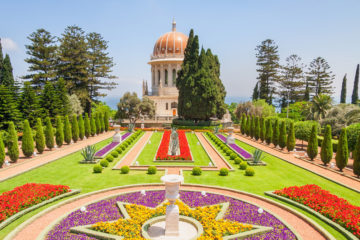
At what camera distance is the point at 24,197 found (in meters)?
10.0

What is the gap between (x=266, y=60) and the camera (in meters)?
63.1

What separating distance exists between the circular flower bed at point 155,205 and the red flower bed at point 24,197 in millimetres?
2069

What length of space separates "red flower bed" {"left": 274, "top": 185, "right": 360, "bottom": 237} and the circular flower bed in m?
2.06

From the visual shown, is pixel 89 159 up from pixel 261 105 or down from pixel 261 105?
down

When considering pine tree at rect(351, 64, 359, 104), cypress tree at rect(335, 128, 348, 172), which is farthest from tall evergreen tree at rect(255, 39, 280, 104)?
cypress tree at rect(335, 128, 348, 172)

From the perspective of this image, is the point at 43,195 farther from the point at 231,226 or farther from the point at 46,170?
the point at 231,226

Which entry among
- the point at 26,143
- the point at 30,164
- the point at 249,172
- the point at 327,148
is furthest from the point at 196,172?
the point at 26,143

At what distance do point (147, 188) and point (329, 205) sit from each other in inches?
316

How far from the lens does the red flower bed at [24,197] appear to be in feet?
29.8

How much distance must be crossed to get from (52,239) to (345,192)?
13.2 m

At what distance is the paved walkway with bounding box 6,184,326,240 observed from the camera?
803 cm

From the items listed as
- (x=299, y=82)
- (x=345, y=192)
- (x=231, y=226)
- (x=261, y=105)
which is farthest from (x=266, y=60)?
(x=231, y=226)

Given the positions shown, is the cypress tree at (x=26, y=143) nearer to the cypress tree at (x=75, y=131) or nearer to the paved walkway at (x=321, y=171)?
the cypress tree at (x=75, y=131)

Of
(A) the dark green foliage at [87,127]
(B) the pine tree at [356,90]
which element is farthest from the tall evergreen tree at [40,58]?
(B) the pine tree at [356,90]
